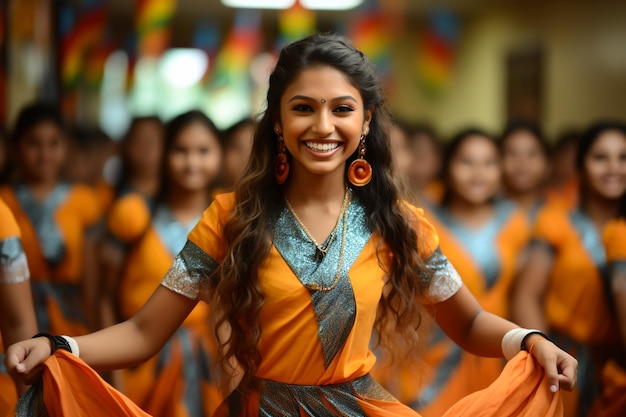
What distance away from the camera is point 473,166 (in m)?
5.18

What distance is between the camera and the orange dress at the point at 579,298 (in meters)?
4.19

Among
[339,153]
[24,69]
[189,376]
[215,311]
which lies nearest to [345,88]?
[339,153]

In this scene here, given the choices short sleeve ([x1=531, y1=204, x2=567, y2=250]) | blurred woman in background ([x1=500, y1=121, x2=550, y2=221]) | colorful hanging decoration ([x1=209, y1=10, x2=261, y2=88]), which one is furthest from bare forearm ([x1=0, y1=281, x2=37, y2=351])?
colorful hanging decoration ([x1=209, y1=10, x2=261, y2=88])

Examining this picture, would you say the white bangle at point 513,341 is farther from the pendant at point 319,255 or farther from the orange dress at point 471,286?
the orange dress at point 471,286

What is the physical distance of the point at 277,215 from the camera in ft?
8.43

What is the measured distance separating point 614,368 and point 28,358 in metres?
2.68

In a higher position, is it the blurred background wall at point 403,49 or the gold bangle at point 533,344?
the blurred background wall at point 403,49

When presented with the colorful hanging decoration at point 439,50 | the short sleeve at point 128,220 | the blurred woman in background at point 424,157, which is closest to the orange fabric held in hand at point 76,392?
the short sleeve at point 128,220

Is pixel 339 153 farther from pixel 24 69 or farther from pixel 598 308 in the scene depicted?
pixel 24 69

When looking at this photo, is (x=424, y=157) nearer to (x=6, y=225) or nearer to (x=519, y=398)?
(x=6, y=225)

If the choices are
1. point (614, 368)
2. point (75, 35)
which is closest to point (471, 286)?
point (614, 368)

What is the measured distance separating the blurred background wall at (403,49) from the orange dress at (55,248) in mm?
3646

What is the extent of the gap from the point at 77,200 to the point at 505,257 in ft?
7.45

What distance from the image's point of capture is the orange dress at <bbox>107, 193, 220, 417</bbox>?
165 inches
